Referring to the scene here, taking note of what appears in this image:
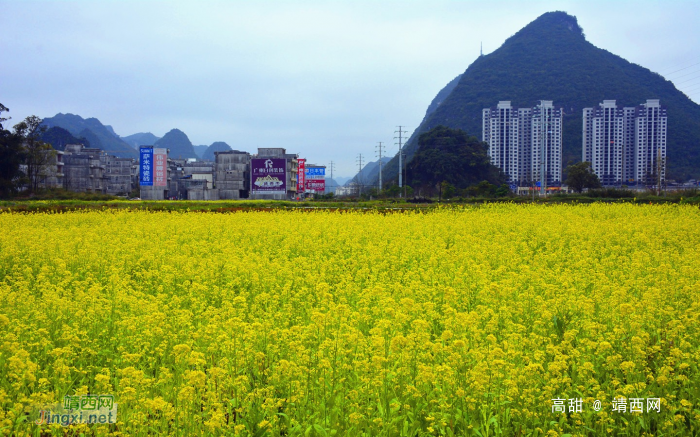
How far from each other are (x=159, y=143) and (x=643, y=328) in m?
205

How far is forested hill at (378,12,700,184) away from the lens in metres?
73.8

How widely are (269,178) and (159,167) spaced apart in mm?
12350

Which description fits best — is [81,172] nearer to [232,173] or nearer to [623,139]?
[232,173]

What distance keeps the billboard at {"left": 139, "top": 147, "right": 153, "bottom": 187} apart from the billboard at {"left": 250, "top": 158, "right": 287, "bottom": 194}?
11.1 m

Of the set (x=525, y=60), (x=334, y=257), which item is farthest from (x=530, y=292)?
(x=525, y=60)

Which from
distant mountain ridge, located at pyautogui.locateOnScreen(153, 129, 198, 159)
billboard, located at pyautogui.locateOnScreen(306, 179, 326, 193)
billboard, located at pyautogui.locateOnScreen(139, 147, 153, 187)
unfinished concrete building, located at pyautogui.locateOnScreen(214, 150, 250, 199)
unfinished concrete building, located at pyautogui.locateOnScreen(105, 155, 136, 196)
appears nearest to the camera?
billboard, located at pyautogui.locateOnScreen(139, 147, 153, 187)

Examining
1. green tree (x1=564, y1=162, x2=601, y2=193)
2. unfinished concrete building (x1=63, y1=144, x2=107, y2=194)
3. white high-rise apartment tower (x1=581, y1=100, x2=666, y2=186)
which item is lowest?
green tree (x1=564, y1=162, x2=601, y2=193)

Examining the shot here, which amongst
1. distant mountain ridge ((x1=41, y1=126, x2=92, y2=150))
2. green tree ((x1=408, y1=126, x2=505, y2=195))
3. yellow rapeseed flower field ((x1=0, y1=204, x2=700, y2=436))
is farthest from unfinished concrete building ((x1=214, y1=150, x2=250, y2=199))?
yellow rapeseed flower field ((x1=0, y1=204, x2=700, y2=436))

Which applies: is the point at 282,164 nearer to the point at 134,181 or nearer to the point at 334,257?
the point at 134,181

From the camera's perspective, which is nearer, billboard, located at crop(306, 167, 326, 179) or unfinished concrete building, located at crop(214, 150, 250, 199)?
unfinished concrete building, located at crop(214, 150, 250, 199)

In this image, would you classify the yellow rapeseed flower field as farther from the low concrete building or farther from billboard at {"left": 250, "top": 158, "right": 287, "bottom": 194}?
the low concrete building

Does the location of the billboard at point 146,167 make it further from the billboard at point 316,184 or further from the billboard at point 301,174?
the billboard at point 316,184

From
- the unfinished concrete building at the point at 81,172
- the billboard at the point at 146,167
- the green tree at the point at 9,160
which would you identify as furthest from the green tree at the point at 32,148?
the unfinished concrete building at the point at 81,172

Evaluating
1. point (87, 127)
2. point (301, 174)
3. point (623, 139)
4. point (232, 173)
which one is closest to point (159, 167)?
point (232, 173)
